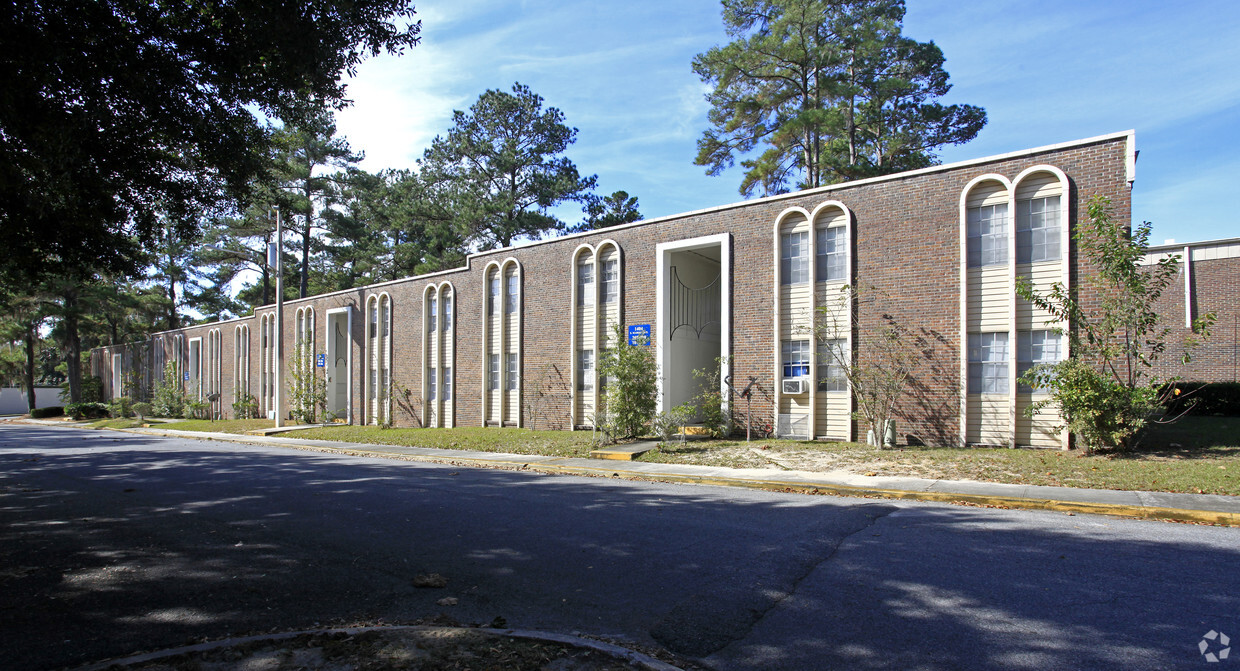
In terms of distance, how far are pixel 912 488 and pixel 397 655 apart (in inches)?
345

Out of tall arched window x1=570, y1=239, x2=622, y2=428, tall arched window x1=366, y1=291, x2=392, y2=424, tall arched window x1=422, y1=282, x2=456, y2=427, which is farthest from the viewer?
tall arched window x1=366, y1=291, x2=392, y2=424

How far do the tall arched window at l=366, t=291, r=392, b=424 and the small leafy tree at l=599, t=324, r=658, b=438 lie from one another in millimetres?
15370

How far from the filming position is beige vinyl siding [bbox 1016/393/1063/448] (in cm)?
1396

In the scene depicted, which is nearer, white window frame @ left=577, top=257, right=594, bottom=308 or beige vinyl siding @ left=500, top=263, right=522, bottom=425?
white window frame @ left=577, top=257, right=594, bottom=308

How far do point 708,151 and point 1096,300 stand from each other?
70.0ft

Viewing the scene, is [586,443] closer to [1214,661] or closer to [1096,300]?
[1096,300]

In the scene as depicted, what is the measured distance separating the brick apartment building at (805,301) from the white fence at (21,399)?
59533 mm

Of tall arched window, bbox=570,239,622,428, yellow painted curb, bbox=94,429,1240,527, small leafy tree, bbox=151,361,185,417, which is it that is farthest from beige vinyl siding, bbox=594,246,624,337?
small leafy tree, bbox=151,361,185,417

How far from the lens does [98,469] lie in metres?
14.7

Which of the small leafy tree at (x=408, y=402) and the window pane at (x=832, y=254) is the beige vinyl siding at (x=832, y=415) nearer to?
the window pane at (x=832, y=254)

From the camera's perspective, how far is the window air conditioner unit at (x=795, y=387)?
16.9 m

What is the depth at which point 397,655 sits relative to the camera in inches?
159

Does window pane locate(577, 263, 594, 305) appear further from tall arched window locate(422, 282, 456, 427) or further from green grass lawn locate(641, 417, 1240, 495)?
green grass lawn locate(641, 417, 1240, 495)

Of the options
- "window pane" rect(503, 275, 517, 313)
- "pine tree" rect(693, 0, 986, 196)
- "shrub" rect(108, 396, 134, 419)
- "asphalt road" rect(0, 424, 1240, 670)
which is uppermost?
"pine tree" rect(693, 0, 986, 196)
